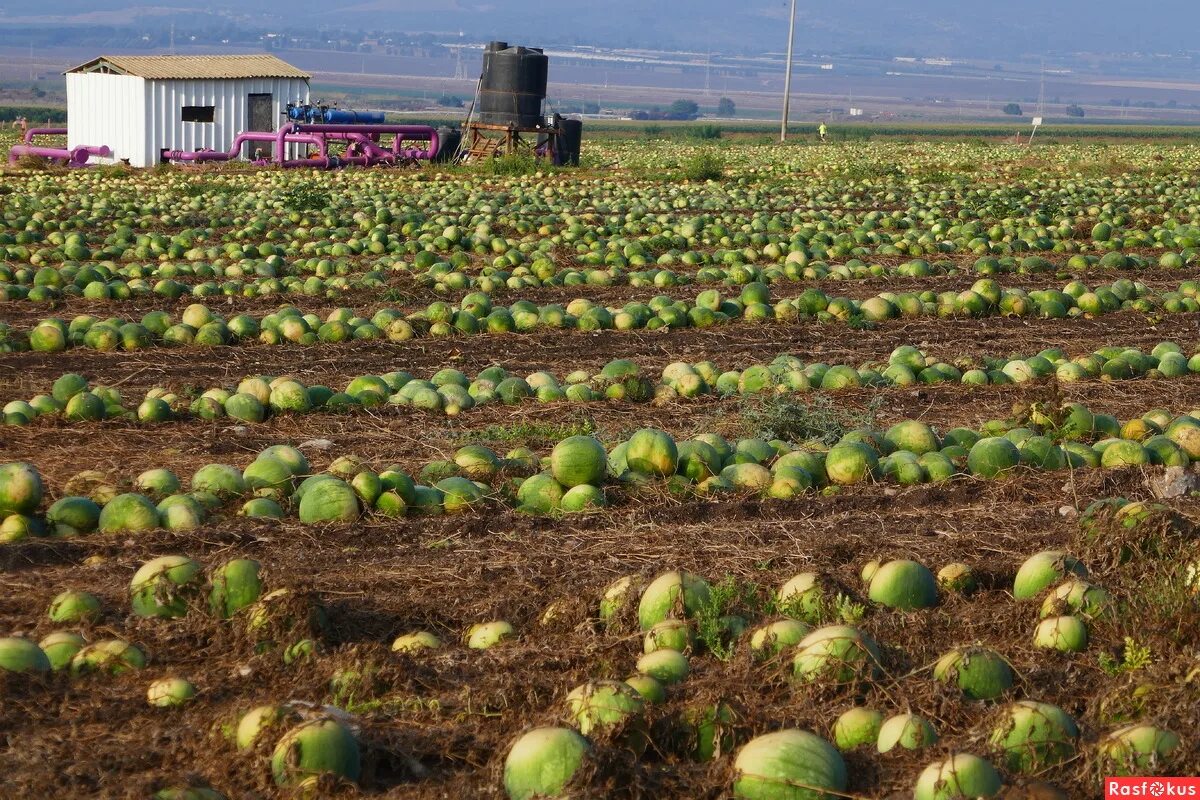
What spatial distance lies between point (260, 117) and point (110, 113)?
3.92 metres

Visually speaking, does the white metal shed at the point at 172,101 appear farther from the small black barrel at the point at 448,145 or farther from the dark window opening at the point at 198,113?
the small black barrel at the point at 448,145

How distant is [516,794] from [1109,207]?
22.9 metres

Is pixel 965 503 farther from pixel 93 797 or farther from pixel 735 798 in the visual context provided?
pixel 93 797

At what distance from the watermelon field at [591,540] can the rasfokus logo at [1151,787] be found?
6 cm

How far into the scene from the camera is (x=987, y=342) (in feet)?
41.7

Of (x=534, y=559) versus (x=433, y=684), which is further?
(x=534, y=559)

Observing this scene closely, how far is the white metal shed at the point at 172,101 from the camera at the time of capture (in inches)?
1441

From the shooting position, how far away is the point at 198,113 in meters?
37.8

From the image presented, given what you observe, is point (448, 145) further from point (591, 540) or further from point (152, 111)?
point (591, 540)

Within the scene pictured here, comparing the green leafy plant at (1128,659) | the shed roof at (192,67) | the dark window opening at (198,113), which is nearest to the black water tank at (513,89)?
the shed roof at (192,67)

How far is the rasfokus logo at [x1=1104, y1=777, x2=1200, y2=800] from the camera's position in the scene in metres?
4.30

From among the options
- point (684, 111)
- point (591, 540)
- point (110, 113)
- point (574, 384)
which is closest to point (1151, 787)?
point (591, 540)

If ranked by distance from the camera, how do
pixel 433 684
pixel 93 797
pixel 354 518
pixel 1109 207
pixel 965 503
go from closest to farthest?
pixel 93 797 → pixel 433 684 → pixel 354 518 → pixel 965 503 → pixel 1109 207

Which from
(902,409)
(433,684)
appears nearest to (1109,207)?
(902,409)
